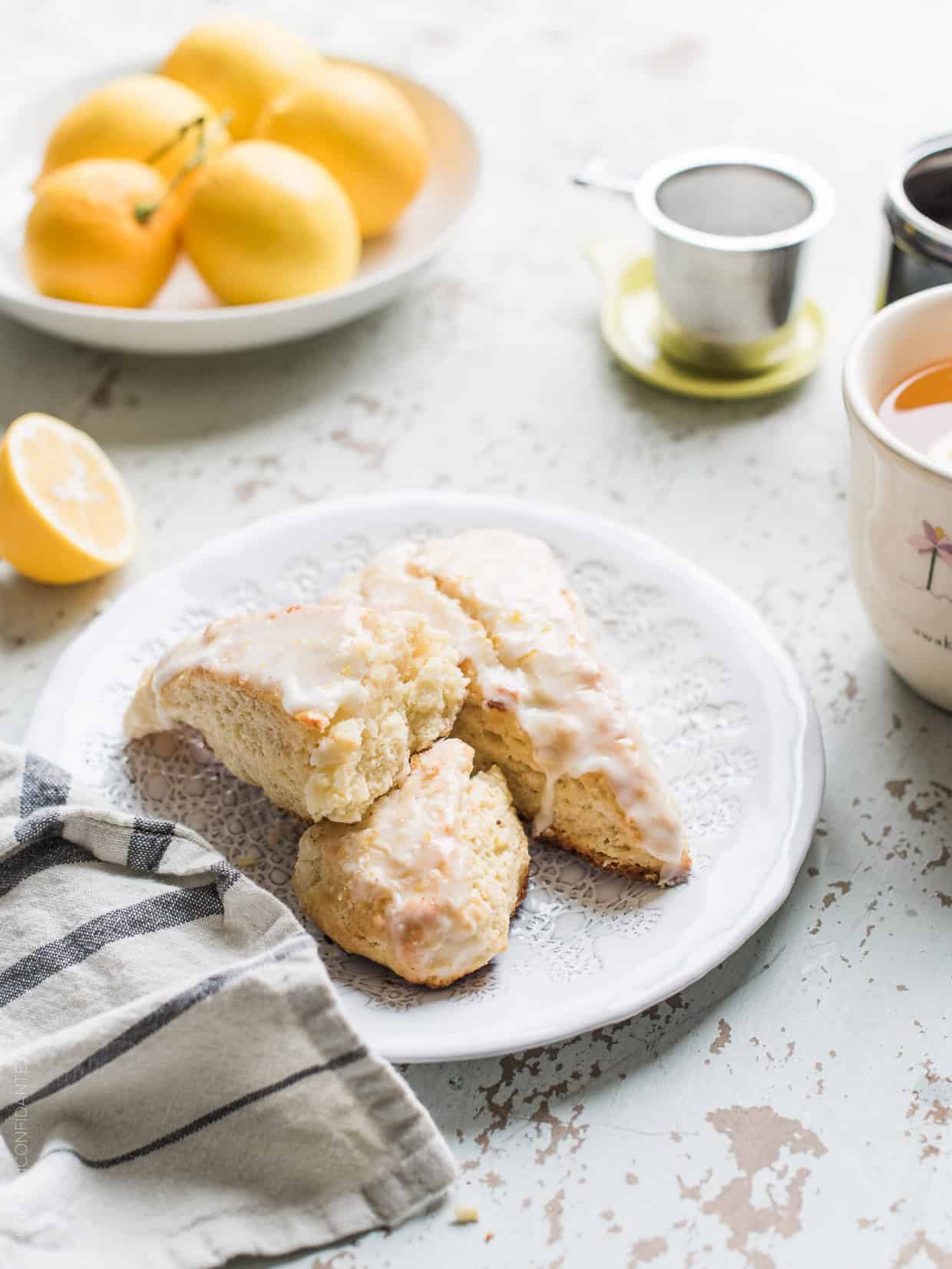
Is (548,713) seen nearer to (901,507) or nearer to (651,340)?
(901,507)

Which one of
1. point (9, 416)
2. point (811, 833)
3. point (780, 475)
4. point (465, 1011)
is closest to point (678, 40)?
point (780, 475)

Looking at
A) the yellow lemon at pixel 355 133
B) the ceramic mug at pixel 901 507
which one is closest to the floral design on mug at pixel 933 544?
the ceramic mug at pixel 901 507

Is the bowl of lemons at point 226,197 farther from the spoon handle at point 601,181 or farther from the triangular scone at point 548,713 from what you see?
the triangular scone at point 548,713

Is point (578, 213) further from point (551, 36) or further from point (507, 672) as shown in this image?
point (507, 672)

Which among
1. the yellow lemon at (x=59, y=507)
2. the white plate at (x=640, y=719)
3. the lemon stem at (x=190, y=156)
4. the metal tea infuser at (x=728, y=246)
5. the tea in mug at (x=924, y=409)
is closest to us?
the white plate at (x=640, y=719)

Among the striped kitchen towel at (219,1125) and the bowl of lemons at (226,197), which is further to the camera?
the bowl of lemons at (226,197)

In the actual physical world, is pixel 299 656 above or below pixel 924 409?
below

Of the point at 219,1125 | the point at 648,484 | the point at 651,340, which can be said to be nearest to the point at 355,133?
the point at 651,340
